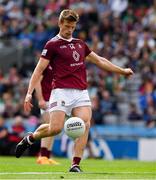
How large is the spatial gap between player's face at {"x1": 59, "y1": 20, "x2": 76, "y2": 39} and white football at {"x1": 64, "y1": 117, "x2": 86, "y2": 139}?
1.40 m

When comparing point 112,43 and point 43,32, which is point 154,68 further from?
point 43,32

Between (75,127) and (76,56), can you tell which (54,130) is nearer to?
(75,127)

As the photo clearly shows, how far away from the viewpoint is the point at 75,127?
44.2 ft

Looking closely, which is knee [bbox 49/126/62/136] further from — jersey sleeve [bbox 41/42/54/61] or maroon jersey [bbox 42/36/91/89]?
jersey sleeve [bbox 41/42/54/61]

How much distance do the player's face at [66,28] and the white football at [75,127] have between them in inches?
55.2

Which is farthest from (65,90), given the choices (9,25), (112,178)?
(9,25)

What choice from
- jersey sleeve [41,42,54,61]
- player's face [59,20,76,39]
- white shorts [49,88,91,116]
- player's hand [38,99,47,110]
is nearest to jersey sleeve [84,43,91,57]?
player's face [59,20,76,39]

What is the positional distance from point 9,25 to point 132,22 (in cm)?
524

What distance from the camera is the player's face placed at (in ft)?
45.4

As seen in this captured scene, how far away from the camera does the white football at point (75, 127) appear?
1348 cm

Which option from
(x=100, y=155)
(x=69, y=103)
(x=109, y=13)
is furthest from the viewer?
(x=109, y=13)

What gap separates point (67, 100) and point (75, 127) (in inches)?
25.5

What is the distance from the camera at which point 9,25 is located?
32594 mm

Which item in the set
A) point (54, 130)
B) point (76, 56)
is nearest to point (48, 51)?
point (76, 56)
